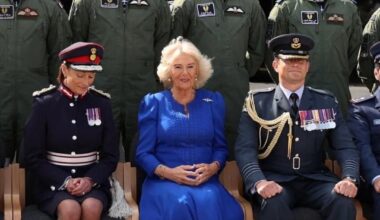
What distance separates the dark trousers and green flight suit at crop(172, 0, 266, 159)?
3.67 feet

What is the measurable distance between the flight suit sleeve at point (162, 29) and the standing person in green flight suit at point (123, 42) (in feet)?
0.13

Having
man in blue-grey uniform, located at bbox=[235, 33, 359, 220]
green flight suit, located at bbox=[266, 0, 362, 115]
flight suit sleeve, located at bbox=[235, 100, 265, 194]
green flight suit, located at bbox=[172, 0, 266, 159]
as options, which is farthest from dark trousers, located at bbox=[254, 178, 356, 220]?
green flight suit, located at bbox=[266, 0, 362, 115]

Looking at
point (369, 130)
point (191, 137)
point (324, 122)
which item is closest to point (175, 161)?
point (191, 137)

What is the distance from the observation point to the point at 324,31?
537 centimetres

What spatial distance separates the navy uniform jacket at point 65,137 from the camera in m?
4.05

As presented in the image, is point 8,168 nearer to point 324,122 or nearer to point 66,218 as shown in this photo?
point 66,218

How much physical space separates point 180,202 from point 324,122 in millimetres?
1009

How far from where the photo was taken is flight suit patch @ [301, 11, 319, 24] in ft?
17.7

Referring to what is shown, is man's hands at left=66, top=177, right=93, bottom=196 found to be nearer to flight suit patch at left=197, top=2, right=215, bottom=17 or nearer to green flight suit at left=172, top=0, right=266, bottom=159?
green flight suit at left=172, top=0, right=266, bottom=159

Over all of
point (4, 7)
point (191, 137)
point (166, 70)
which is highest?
point (4, 7)

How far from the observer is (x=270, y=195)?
3.96 meters

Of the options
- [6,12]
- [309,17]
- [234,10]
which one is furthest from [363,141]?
[6,12]

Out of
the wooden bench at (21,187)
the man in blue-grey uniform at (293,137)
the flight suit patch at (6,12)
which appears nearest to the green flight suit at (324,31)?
the man in blue-grey uniform at (293,137)

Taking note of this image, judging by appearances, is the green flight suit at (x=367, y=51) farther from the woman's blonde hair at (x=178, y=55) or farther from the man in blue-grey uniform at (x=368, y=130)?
the woman's blonde hair at (x=178, y=55)
